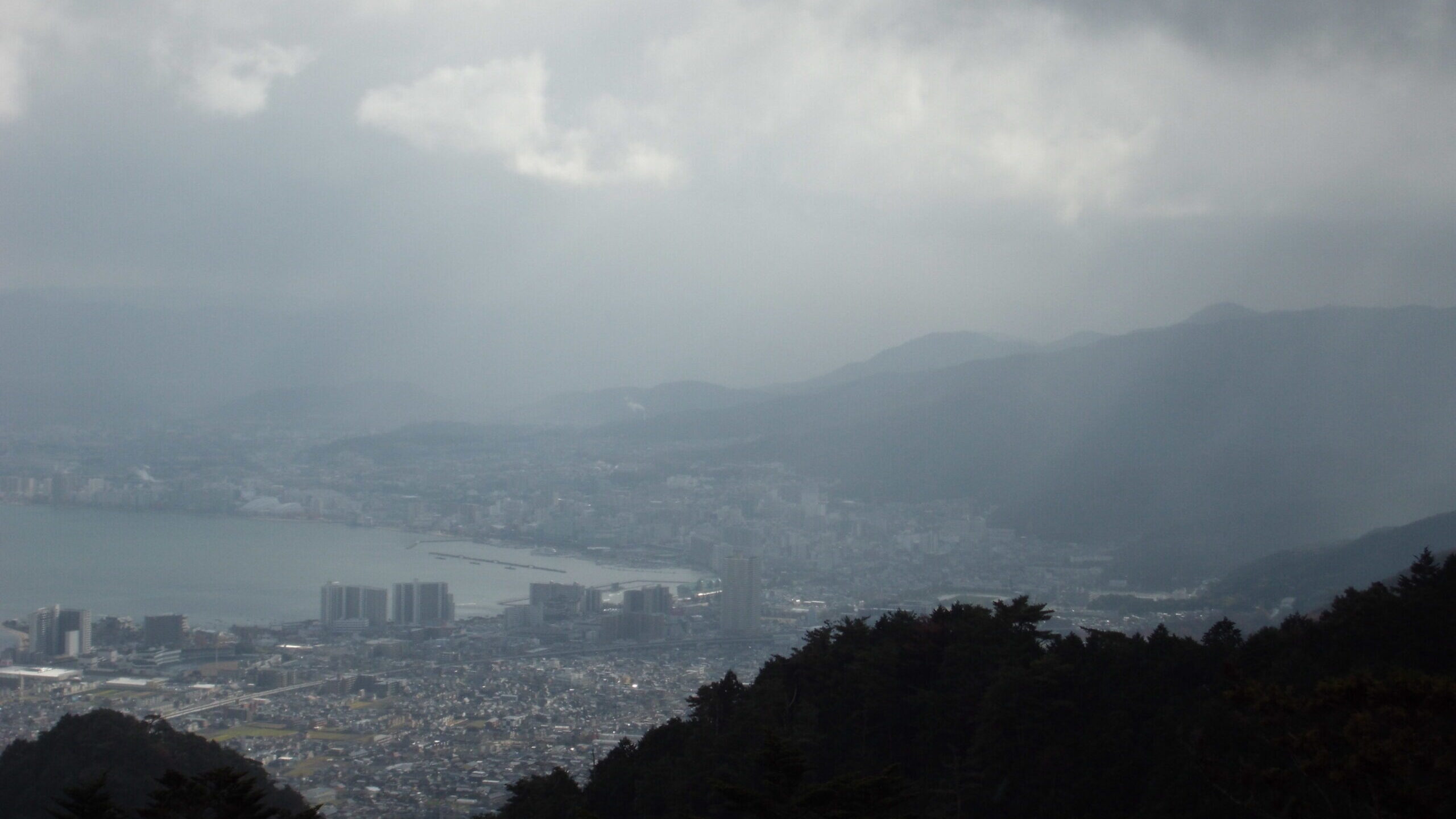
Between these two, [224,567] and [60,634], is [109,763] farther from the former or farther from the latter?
[224,567]

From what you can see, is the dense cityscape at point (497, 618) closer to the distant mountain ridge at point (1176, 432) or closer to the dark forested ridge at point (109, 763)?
the dark forested ridge at point (109, 763)

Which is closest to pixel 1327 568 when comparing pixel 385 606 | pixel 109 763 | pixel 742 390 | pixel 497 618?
pixel 497 618

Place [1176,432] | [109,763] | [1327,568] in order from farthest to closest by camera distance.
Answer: [1176,432], [1327,568], [109,763]

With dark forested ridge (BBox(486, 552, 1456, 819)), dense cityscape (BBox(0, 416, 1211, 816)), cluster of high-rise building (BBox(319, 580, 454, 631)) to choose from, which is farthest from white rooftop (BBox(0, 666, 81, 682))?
dark forested ridge (BBox(486, 552, 1456, 819))

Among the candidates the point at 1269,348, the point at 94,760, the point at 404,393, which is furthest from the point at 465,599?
the point at 404,393

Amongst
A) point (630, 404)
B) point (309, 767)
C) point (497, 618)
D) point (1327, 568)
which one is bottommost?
point (309, 767)

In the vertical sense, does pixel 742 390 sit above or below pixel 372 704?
above

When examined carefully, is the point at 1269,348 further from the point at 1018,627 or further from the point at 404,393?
the point at 404,393
